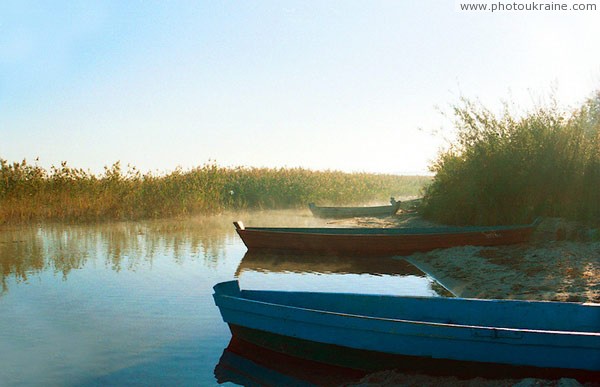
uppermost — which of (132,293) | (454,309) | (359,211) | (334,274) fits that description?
(359,211)

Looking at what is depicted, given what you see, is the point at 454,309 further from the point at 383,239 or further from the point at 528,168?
the point at 528,168

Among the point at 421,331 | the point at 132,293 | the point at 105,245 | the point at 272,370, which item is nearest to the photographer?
the point at 421,331

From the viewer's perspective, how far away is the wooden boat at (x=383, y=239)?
15.1 meters

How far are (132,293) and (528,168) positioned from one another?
1178 centimetres

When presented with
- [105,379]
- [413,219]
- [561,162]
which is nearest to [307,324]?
[105,379]

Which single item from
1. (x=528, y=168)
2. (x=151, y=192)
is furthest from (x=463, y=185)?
(x=151, y=192)

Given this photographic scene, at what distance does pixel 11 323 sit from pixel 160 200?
1783cm

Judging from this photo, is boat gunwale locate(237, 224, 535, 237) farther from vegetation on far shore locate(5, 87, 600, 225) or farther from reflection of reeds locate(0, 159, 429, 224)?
reflection of reeds locate(0, 159, 429, 224)

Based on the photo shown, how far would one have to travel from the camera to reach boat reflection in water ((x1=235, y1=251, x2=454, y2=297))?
11.8m

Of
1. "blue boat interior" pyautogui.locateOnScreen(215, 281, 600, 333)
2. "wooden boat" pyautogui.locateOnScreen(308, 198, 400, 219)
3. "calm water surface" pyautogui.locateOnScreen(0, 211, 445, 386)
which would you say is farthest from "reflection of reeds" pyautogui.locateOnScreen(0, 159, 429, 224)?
"blue boat interior" pyautogui.locateOnScreen(215, 281, 600, 333)

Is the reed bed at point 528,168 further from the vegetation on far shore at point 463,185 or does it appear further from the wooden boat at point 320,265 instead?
the wooden boat at point 320,265

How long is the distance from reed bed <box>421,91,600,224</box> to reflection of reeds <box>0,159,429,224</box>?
1401 cm

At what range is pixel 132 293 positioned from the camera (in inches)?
447

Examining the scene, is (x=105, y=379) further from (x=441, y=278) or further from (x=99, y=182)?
(x=99, y=182)
